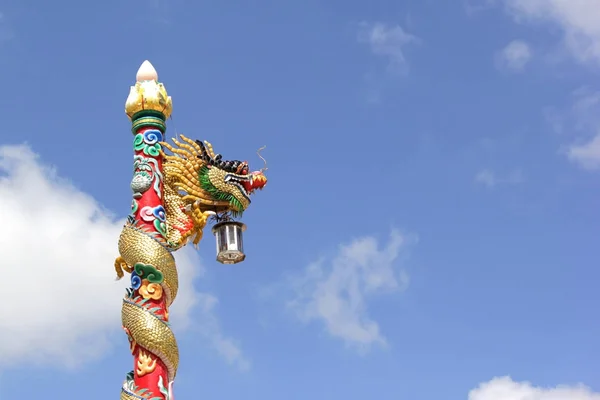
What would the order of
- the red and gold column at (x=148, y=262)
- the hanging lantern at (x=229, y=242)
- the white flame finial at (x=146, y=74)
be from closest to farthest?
the red and gold column at (x=148, y=262), the hanging lantern at (x=229, y=242), the white flame finial at (x=146, y=74)

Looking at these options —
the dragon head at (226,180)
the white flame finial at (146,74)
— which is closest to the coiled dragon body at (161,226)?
the dragon head at (226,180)

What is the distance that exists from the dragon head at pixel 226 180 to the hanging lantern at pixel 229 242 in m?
0.27

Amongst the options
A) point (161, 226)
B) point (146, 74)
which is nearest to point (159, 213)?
point (161, 226)

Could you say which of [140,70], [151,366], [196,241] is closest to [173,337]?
[151,366]

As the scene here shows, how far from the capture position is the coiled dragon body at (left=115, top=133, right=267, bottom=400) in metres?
12.4

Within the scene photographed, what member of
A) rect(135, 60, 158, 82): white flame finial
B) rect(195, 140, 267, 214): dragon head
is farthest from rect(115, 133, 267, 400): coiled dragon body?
rect(135, 60, 158, 82): white flame finial

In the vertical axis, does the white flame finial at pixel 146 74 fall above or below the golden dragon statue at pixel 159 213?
above

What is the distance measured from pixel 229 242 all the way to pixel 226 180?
89 cm

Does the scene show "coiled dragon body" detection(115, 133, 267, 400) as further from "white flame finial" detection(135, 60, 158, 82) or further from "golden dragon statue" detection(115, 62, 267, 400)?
"white flame finial" detection(135, 60, 158, 82)

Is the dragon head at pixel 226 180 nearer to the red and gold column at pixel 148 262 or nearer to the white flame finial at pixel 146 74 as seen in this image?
the red and gold column at pixel 148 262

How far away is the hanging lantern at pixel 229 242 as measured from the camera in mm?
13312

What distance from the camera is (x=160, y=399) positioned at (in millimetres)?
12211

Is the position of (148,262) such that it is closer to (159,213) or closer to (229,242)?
(159,213)

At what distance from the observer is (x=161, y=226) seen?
13.0 metres
